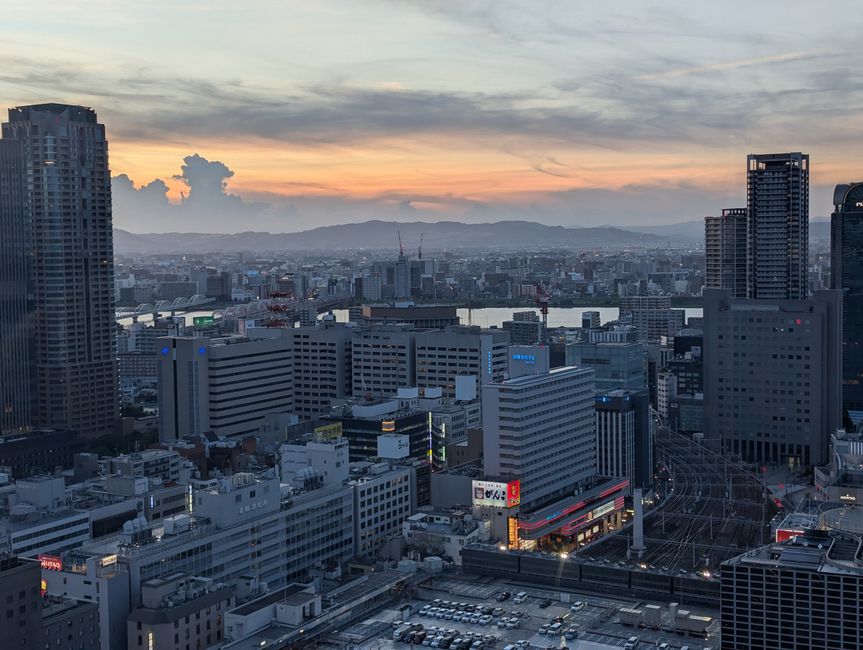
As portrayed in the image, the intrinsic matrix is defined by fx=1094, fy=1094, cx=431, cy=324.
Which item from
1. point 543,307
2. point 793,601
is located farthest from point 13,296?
point 793,601

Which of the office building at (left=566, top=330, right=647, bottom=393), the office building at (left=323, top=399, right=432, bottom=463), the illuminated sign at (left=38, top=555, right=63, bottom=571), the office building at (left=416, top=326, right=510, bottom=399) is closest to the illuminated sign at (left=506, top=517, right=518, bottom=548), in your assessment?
the office building at (left=323, top=399, right=432, bottom=463)

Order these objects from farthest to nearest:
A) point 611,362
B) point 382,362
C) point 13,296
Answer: point 382,362, point 13,296, point 611,362

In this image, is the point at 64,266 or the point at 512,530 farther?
the point at 64,266

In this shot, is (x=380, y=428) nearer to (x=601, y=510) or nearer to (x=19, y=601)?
(x=601, y=510)

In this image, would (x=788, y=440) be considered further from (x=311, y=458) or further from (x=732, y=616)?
(x=732, y=616)

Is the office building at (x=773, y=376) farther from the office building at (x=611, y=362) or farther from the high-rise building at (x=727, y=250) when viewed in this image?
the high-rise building at (x=727, y=250)
